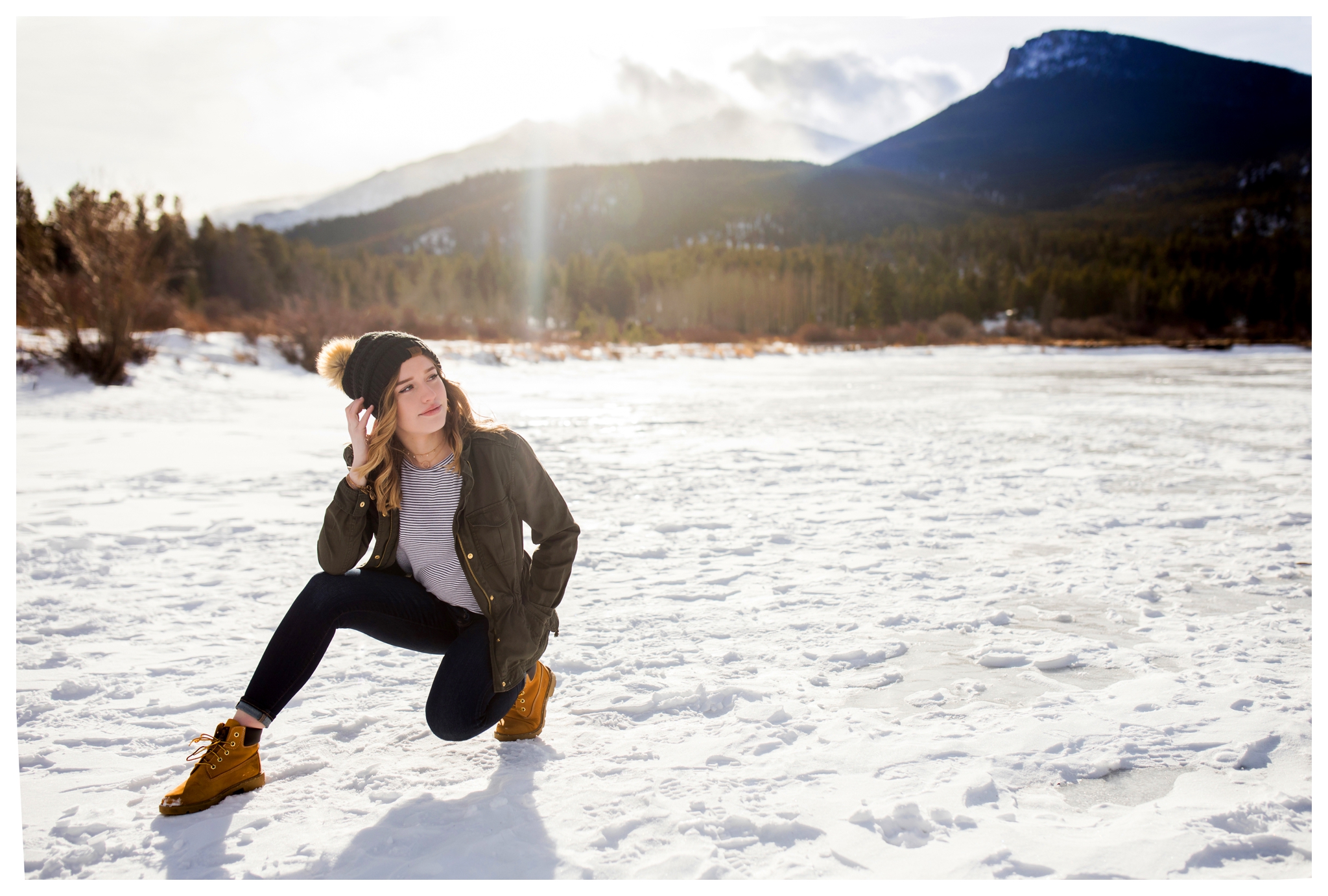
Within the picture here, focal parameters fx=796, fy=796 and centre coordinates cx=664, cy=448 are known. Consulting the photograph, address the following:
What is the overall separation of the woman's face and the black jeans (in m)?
0.47

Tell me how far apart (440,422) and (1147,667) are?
8.99ft

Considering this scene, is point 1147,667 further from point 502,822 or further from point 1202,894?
point 502,822

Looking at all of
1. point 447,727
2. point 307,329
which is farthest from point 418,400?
point 307,329

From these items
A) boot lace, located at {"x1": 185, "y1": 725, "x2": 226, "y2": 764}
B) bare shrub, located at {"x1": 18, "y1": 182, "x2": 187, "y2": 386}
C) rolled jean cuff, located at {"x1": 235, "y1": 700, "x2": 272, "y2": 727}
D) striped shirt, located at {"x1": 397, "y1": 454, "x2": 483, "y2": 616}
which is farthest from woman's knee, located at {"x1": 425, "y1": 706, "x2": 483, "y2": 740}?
bare shrub, located at {"x1": 18, "y1": 182, "x2": 187, "y2": 386}

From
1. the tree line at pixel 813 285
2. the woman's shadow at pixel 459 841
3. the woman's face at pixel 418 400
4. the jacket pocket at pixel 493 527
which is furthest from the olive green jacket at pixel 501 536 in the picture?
the tree line at pixel 813 285

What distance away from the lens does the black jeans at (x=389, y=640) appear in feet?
7.29

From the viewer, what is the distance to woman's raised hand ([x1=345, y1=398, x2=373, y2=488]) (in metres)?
2.19

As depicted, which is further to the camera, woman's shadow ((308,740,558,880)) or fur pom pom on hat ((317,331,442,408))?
fur pom pom on hat ((317,331,442,408))

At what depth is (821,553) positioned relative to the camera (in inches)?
185

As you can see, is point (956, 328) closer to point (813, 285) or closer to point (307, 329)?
point (813, 285)

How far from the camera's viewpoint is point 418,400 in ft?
7.39

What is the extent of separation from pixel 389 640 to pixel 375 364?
2.72ft

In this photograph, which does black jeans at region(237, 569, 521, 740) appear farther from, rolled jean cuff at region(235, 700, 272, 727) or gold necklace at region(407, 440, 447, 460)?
gold necklace at region(407, 440, 447, 460)

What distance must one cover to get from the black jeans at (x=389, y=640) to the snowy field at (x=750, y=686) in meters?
0.21
